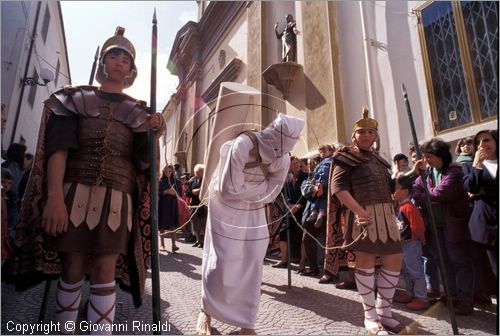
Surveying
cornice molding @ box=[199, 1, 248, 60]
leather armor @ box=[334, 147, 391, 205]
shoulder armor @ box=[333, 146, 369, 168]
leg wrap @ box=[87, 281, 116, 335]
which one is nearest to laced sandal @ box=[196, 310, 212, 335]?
leg wrap @ box=[87, 281, 116, 335]

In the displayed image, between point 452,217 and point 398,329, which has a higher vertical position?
point 452,217

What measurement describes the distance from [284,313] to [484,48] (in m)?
4.54

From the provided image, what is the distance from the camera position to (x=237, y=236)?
8.71ft

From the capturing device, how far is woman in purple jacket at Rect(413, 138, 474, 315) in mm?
3393

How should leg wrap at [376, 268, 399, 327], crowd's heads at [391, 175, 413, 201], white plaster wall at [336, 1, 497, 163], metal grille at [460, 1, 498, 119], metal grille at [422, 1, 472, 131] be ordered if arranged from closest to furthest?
leg wrap at [376, 268, 399, 327] → crowd's heads at [391, 175, 413, 201] → metal grille at [460, 1, 498, 119] → metal grille at [422, 1, 472, 131] → white plaster wall at [336, 1, 497, 163]

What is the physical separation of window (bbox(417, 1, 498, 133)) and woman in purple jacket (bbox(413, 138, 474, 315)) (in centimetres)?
166

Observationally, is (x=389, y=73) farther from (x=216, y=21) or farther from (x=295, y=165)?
(x=216, y=21)

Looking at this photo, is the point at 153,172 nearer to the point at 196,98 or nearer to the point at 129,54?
the point at 129,54

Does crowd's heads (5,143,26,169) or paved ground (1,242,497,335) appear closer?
paved ground (1,242,497,335)

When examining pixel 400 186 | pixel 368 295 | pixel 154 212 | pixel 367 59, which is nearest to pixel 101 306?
pixel 154 212

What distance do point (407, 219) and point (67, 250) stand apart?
11.3ft

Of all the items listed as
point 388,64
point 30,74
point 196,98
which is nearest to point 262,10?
point 388,64

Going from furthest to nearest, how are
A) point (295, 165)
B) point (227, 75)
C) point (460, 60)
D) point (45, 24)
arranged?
point (45, 24) < point (227, 75) < point (295, 165) < point (460, 60)

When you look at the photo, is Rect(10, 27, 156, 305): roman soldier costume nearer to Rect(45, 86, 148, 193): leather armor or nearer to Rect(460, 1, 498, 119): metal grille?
Rect(45, 86, 148, 193): leather armor
